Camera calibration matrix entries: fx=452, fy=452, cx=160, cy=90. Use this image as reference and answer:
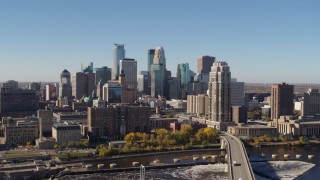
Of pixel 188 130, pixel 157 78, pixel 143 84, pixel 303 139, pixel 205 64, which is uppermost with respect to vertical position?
pixel 205 64

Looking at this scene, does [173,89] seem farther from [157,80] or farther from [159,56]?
[159,56]

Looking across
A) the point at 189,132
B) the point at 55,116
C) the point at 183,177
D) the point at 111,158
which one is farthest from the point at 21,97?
the point at 183,177

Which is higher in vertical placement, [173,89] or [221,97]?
[173,89]

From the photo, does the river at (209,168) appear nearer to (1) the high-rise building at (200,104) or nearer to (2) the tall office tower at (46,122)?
(2) the tall office tower at (46,122)

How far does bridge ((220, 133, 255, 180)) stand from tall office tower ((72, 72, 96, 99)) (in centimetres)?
9090

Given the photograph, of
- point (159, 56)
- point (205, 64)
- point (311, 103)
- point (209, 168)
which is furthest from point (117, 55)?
point (209, 168)

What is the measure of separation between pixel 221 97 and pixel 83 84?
237ft

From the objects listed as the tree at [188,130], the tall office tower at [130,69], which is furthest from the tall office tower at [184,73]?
the tree at [188,130]

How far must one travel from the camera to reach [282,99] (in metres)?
100

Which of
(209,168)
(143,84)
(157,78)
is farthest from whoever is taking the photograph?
(143,84)

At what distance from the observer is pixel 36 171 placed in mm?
49406

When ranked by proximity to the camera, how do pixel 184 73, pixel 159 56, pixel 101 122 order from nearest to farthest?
pixel 101 122 → pixel 159 56 → pixel 184 73

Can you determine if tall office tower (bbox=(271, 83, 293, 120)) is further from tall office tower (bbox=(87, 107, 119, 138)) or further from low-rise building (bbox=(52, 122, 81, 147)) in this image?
low-rise building (bbox=(52, 122, 81, 147))

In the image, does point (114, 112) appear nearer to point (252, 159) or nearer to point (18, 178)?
point (252, 159)
